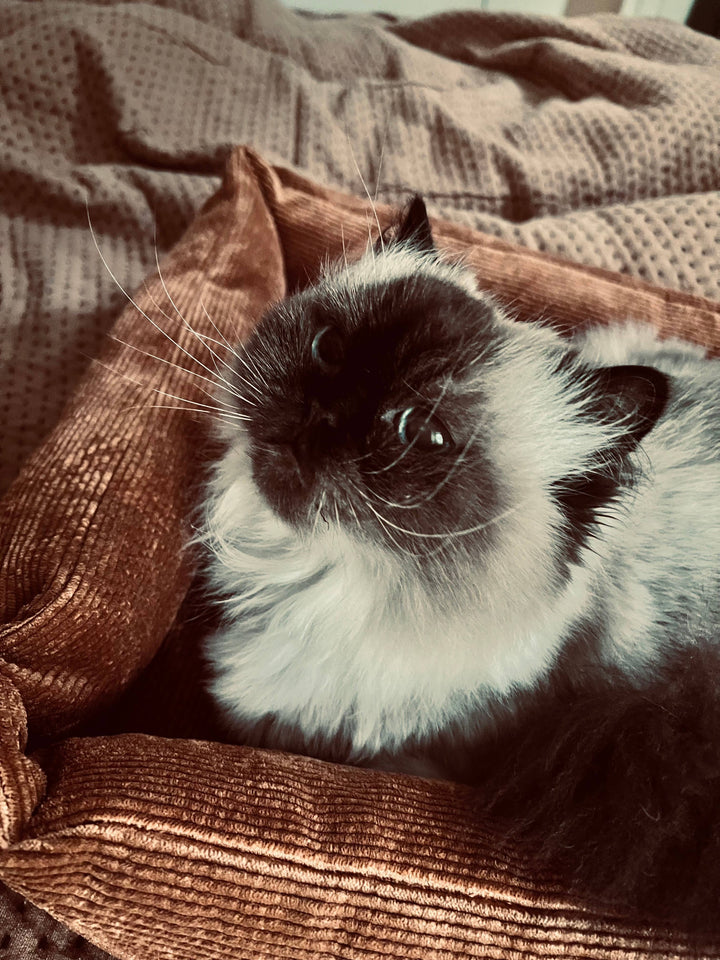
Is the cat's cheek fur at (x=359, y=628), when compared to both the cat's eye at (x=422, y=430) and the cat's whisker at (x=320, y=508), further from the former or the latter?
the cat's eye at (x=422, y=430)

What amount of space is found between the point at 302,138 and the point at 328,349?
1120 millimetres

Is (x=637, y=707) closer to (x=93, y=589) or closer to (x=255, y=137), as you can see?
(x=93, y=589)

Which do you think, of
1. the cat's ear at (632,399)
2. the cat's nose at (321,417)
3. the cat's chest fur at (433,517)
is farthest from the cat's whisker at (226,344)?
the cat's ear at (632,399)

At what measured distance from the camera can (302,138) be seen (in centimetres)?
160

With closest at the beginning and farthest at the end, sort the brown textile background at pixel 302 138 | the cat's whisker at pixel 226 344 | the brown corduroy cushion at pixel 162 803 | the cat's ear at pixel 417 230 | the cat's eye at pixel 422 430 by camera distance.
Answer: the brown corduroy cushion at pixel 162 803 → the cat's eye at pixel 422 430 → the cat's whisker at pixel 226 344 → the cat's ear at pixel 417 230 → the brown textile background at pixel 302 138

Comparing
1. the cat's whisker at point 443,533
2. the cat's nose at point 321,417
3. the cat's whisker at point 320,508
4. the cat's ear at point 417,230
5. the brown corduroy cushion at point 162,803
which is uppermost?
the cat's ear at point 417,230

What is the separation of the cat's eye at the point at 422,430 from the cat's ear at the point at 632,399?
0.61ft

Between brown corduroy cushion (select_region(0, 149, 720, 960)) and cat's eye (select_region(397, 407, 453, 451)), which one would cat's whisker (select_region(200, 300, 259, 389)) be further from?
cat's eye (select_region(397, 407, 453, 451))

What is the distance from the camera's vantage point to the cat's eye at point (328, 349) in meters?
0.74

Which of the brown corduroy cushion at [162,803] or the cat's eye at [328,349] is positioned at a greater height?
the cat's eye at [328,349]

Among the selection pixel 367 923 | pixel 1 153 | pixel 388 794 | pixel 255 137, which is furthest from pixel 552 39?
pixel 367 923

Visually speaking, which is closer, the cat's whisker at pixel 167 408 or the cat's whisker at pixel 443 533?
the cat's whisker at pixel 443 533

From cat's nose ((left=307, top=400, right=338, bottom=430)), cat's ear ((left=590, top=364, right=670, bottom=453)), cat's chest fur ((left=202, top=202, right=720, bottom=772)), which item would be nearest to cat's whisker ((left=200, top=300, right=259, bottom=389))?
cat's chest fur ((left=202, top=202, right=720, bottom=772))

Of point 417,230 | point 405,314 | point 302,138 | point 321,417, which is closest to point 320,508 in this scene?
point 321,417
